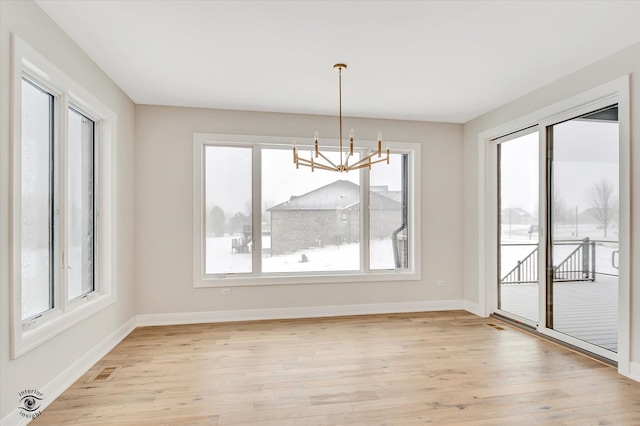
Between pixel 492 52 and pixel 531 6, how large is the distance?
68 cm

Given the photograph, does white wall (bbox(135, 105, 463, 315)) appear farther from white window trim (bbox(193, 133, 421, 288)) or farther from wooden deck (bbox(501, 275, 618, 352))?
wooden deck (bbox(501, 275, 618, 352))

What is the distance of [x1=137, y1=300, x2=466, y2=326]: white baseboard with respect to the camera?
4621 mm

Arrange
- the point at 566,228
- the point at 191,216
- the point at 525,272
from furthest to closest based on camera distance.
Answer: the point at 191,216, the point at 525,272, the point at 566,228

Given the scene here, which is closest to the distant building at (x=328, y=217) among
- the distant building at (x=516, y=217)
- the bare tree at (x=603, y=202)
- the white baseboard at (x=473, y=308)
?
the distant building at (x=516, y=217)

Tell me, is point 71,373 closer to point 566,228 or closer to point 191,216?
point 191,216

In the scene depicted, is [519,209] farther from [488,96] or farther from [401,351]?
[401,351]

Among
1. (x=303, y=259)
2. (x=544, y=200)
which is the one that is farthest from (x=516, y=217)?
(x=303, y=259)

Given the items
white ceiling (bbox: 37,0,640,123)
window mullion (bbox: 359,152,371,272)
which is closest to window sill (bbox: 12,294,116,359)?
white ceiling (bbox: 37,0,640,123)

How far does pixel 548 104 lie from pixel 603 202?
1.18 m

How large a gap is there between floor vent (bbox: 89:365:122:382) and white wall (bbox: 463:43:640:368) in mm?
4340

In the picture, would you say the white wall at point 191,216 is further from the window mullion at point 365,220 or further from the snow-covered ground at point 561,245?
the snow-covered ground at point 561,245

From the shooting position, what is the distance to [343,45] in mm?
3020

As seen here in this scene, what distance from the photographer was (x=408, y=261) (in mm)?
5371

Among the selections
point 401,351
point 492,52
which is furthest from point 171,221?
point 492,52
